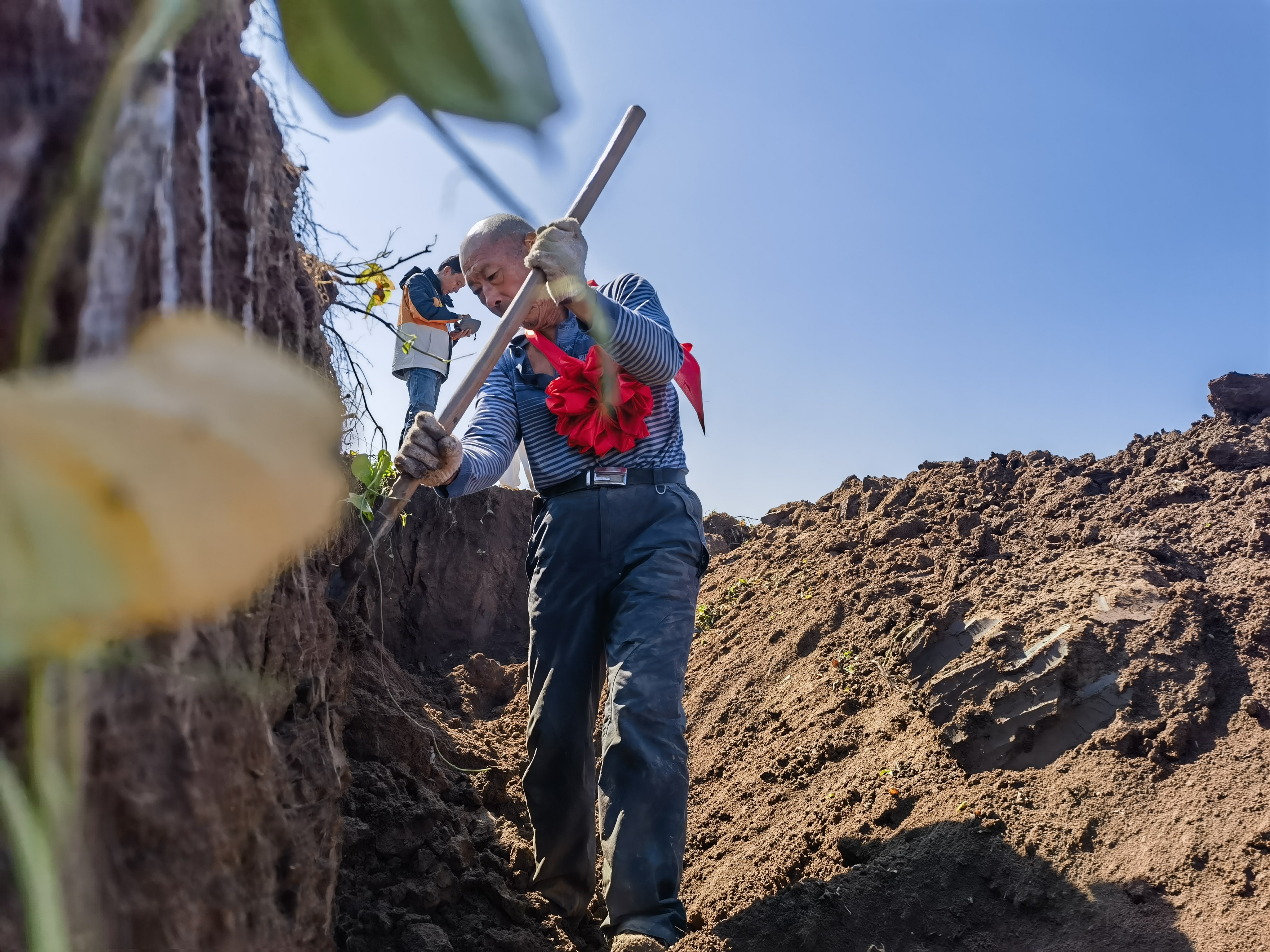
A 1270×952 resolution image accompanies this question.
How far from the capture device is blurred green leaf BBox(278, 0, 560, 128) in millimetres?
858

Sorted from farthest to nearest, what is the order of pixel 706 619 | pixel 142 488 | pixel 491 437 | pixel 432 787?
pixel 706 619 < pixel 432 787 < pixel 491 437 < pixel 142 488

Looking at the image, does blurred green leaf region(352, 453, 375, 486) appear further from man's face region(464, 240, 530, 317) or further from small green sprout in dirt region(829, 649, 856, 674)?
small green sprout in dirt region(829, 649, 856, 674)

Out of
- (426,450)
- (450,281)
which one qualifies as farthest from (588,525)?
(450,281)

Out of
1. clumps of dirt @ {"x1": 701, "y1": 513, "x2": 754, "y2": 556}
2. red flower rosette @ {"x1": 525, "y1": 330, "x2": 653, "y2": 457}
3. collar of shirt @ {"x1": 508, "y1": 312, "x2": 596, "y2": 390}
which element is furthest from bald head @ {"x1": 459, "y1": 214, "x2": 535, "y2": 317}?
clumps of dirt @ {"x1": 701, "y1": 513, "x2": 754, "y2": 556}

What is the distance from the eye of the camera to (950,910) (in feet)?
7.61

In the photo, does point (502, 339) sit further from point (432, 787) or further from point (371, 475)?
point (432, 787)

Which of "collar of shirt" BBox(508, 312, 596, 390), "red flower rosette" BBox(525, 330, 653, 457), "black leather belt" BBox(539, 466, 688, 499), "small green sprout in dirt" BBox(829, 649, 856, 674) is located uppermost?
"collar of shirt" BBox(508, 312, 596, 390)

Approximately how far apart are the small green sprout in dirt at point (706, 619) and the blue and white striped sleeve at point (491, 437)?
251cm

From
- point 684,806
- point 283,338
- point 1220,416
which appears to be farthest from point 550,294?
point 1220,416

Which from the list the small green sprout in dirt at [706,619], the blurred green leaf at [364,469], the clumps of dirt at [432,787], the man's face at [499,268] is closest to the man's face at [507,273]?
the man's face at [499,268]

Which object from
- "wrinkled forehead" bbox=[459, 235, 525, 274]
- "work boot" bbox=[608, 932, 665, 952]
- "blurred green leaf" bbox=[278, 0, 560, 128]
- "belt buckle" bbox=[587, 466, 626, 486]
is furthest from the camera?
"wrinkled forehead" bbox=[459, 235, 525, 274]

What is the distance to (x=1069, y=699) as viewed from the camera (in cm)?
272

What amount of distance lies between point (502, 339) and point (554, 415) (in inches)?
15.7

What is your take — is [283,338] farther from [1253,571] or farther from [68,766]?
[1253,571]
